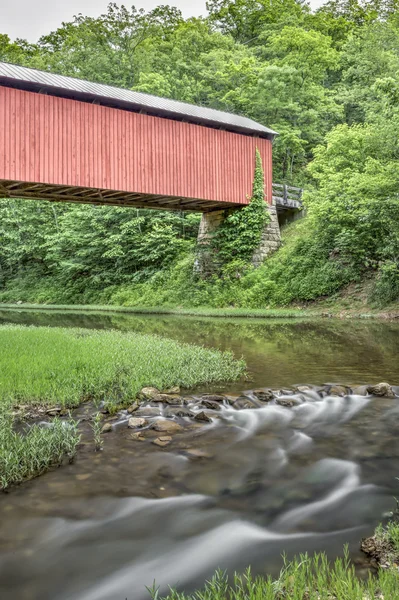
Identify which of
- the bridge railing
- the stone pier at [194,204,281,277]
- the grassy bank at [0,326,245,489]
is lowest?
the grassy bank at [0,326,245,489]

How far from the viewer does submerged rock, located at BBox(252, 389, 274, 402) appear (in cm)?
489

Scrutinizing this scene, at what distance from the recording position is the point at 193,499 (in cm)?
273

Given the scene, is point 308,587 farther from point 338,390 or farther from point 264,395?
point 338,390

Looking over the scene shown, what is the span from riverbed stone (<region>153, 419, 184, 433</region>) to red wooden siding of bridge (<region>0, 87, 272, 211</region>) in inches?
477

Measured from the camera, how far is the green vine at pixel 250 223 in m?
19.5

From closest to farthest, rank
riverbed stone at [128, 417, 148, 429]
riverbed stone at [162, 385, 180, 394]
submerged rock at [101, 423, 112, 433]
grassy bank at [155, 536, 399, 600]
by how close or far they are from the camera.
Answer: grassy bank at [155, 536, 399, 600], submerged rock at [101, 423, 112, 433], riverbed stone at [128, 417, 148, 429], riverbed stone at [162, 385, 180, 394]

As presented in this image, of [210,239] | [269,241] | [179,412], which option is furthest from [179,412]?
[210,239]

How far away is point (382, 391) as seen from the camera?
5051 millimetres

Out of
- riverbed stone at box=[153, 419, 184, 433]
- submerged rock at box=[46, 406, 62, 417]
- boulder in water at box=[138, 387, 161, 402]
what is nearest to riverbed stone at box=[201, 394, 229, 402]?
boulder in water at box=[138, 387, 161, 402]

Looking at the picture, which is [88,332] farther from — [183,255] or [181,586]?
[183,255]

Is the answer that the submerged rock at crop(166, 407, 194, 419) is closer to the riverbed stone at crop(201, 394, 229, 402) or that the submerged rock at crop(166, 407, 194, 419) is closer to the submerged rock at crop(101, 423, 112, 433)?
the riverbed stone at crop(201, 394, 229, 402)

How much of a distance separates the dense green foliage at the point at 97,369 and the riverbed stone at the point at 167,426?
2.30 ft

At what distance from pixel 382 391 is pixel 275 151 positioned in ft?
75.4

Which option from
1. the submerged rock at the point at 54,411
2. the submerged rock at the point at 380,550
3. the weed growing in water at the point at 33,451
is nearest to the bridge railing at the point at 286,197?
the submerged rock at the point at 54,411
